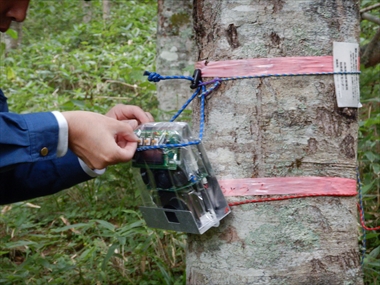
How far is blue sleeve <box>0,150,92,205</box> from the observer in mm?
1778

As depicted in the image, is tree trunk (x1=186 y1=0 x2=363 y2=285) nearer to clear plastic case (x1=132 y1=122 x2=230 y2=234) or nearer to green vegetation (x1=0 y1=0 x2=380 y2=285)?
clear plastic case (x1=132 y1=122 x2=230 y2=234)

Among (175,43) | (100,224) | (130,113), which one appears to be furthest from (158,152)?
(175,43)

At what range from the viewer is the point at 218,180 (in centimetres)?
153

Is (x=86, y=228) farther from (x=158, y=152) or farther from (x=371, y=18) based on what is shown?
(x=371, y=18)

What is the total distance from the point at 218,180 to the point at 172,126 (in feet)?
0.75

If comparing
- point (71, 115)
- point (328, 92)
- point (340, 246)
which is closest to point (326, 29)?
point (328, 92)

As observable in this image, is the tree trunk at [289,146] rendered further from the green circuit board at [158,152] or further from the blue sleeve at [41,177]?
the blue sleeve at [41,177]

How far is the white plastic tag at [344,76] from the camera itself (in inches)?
58.5

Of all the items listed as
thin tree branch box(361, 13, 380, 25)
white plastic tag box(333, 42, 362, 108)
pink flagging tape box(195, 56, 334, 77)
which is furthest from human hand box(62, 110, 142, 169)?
thin tree branch box(361, 13, 380, 25)

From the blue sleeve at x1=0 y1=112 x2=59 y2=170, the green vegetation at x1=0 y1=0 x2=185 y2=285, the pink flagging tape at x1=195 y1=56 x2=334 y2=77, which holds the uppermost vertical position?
the pink flagging tape at x1=195 y1=56 x2=334 y2=77

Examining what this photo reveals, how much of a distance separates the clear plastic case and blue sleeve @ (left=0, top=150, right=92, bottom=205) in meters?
0.36

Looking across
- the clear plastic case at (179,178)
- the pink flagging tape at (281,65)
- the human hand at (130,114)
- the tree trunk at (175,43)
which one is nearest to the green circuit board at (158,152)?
the clear plastic case at (179,178)

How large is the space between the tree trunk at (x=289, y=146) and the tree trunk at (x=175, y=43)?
3.02m

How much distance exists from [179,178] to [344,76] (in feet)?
1.86
